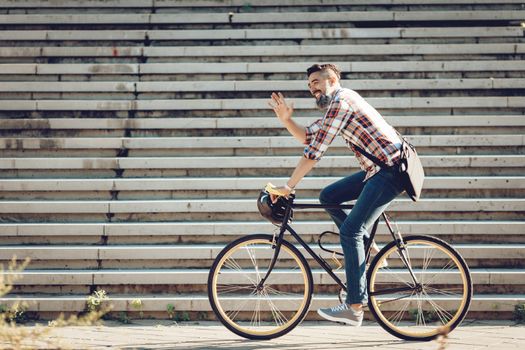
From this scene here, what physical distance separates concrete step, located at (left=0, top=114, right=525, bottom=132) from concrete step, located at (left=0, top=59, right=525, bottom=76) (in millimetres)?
747

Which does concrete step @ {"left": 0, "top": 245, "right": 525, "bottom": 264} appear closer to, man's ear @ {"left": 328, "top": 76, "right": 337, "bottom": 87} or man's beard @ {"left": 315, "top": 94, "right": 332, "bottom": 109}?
man's beard @ {"left": 315, "top": 94, "right": 332, "bottom": 109}

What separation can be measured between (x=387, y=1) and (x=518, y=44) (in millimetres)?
1726

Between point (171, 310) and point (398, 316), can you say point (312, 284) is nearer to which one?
point (398, 316)

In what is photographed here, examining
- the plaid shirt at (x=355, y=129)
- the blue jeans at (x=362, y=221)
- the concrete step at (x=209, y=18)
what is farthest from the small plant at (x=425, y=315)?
the concrete step at (x=209, y=18)

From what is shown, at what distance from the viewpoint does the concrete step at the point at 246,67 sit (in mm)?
7832

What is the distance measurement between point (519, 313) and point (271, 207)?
7.66 feet

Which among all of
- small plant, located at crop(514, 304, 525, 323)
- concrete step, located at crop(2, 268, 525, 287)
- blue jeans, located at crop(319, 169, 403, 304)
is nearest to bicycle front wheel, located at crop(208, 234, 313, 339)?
concrete step, located at crop(2, 268, 525, 287)

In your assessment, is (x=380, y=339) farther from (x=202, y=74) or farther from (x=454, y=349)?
(x=202, y=74)

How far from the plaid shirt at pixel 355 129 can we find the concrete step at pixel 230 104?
2758mm

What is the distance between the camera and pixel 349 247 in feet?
15.9

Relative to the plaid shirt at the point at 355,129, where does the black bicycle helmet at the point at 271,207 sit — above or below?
below

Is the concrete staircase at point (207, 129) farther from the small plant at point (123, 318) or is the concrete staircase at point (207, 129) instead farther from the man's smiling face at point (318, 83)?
the man's smiling face at point (318, 83)

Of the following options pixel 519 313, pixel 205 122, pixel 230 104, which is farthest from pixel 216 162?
pixel 519 313

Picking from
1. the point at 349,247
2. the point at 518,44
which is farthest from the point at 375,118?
the point at 518,44
